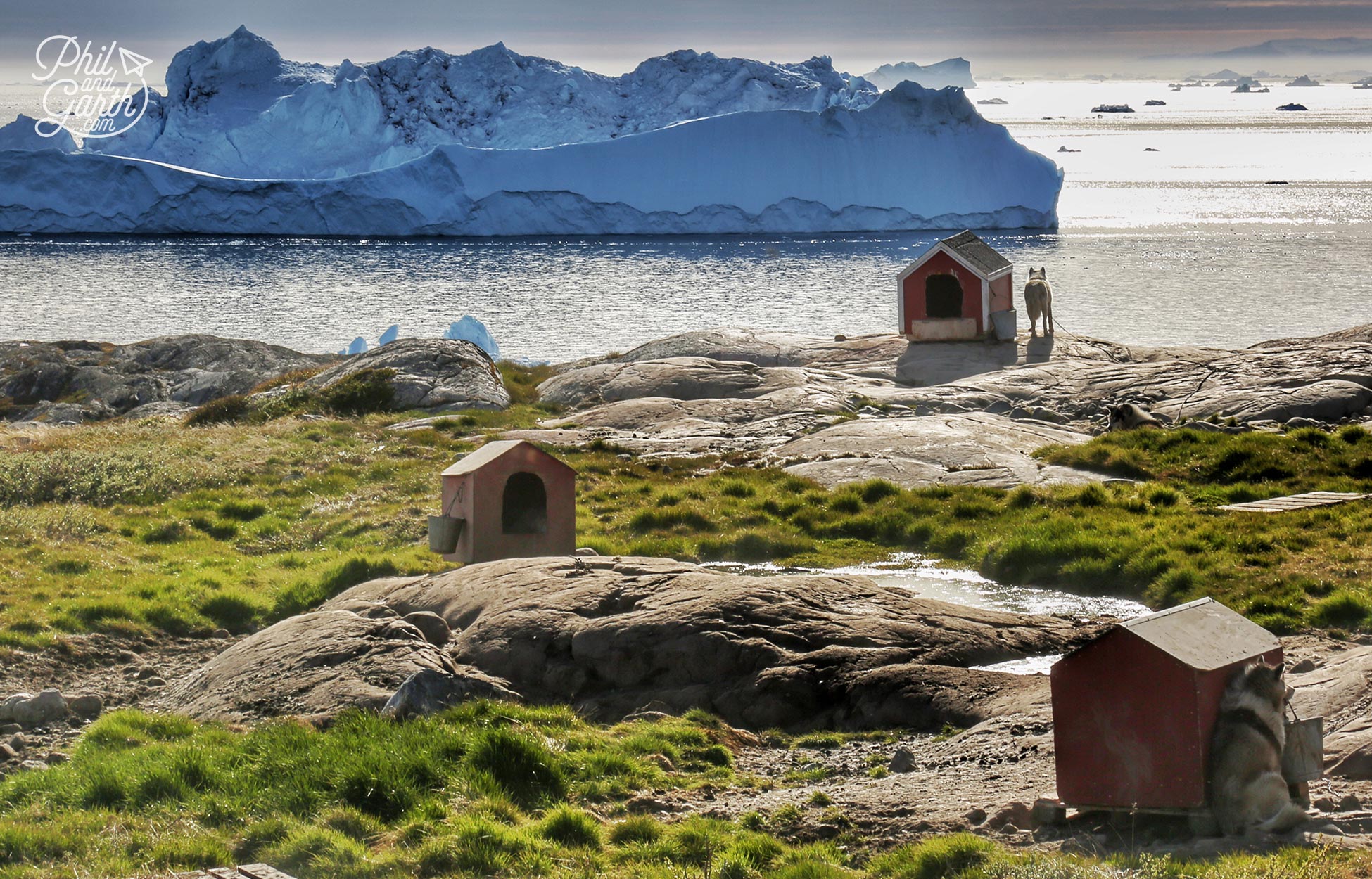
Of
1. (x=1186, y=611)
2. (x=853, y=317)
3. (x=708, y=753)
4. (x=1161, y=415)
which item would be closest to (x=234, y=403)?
(x=1161, y=415)

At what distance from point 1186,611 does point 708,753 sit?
3336mm

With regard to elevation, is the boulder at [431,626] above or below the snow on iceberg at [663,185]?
below

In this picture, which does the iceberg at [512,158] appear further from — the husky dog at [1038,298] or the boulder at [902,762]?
the boulder at [902,762]

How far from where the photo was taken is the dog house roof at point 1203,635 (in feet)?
18.6

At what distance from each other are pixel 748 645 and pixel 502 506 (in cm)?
502

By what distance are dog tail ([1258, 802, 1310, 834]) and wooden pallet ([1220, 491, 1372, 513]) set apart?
32.1ft

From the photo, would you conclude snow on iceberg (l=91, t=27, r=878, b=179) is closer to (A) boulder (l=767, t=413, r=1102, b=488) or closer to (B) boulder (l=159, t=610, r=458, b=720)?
(A) boulder (l=767, t=413, r=1102, b=488)

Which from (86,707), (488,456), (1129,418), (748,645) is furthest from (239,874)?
(1129,418)

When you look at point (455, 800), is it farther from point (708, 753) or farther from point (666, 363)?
point (666, 363)

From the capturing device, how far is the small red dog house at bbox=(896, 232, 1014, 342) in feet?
97.6

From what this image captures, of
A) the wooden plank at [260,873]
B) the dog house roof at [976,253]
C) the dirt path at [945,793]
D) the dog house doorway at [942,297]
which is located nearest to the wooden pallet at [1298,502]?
the dirt path at [945,793]

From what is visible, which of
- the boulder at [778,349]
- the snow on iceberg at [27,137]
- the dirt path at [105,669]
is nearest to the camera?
the dirt path at [105,669]

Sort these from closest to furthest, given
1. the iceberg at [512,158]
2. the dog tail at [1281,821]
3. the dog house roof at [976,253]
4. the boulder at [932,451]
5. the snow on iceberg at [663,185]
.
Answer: the dog tail at [1281,821], the boulder at [932,451], the dog house roof at [976,253], the snow on iceberg at [663,185], the iceberg at [512,158]

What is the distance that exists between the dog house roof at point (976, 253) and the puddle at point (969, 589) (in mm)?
16730
